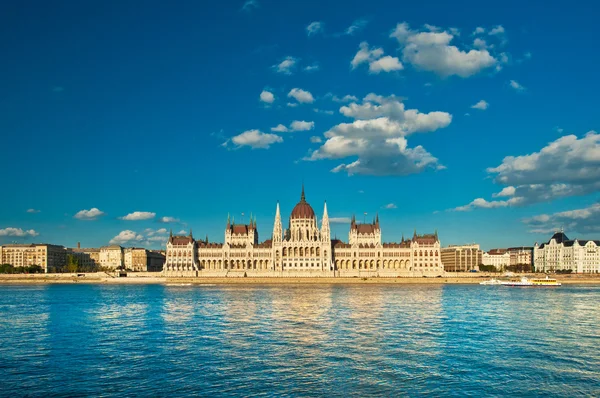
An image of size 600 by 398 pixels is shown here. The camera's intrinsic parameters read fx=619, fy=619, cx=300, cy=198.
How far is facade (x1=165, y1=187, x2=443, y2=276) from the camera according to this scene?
17538 cm

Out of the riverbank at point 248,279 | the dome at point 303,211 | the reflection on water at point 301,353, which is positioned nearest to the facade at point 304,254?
the dome at point 303,211

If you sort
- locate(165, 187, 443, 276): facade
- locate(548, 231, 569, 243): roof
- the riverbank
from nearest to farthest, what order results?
the riverbank → locate(165, 187, 443, 276): facade → locate(548, 231, 569, 243): roof

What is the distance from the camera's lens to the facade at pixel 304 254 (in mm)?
175375

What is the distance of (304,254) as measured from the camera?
176000mm

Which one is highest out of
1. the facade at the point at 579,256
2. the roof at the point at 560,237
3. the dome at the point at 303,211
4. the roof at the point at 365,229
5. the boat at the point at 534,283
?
the dome at the point at 303,211

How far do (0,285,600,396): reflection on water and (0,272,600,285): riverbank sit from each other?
292ft

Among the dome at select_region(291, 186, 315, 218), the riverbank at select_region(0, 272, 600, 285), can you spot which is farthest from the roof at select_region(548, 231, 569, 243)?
the dome at select_region(291, 186, 315, 218)

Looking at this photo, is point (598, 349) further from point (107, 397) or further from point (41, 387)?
point (41, 387)

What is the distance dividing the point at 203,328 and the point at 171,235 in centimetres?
13881

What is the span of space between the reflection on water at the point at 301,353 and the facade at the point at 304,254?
115 m

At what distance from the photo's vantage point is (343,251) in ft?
593

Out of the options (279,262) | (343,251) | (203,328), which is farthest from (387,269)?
(203,328)

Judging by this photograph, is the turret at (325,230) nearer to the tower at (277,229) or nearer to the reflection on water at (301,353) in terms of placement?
the tower at (277,229)

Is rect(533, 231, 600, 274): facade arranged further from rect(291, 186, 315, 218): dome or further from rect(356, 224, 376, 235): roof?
rect(291, 186, 315, 218): dome
